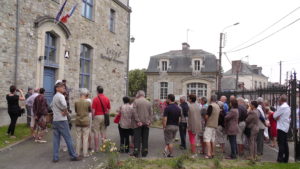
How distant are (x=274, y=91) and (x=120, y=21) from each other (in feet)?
37.4

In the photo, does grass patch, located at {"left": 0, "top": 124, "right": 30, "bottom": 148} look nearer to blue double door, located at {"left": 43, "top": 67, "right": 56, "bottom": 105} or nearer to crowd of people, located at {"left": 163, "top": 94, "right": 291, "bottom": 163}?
blue double door, located at {"left": 43, "top": 67, "right": 56, "bottom": 105}

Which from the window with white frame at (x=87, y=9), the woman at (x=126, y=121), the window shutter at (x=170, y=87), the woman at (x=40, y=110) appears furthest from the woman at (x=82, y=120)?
the window shutter at (x=170, y=87)

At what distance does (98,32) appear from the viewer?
14836 mm

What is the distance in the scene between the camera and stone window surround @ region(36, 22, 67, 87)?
35.2ft

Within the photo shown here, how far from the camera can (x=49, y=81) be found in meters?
11.7

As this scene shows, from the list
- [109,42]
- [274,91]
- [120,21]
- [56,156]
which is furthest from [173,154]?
[120,21]

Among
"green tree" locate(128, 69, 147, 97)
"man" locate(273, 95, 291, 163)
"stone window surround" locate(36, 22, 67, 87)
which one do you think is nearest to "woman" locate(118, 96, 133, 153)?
"man" locate(273, 95, 291, 163)

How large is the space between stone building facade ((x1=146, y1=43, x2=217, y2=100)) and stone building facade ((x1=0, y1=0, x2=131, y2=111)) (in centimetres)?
1242

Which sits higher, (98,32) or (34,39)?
(98,32)

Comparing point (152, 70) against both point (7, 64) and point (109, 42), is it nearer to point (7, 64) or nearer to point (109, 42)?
point (109, 42)

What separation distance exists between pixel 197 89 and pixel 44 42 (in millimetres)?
20808

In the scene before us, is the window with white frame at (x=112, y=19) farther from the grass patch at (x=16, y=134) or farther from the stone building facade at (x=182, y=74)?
the stone building facade at (x=182, y=74)

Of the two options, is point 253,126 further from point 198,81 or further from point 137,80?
point 137,80

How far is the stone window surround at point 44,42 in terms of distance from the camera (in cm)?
1074
